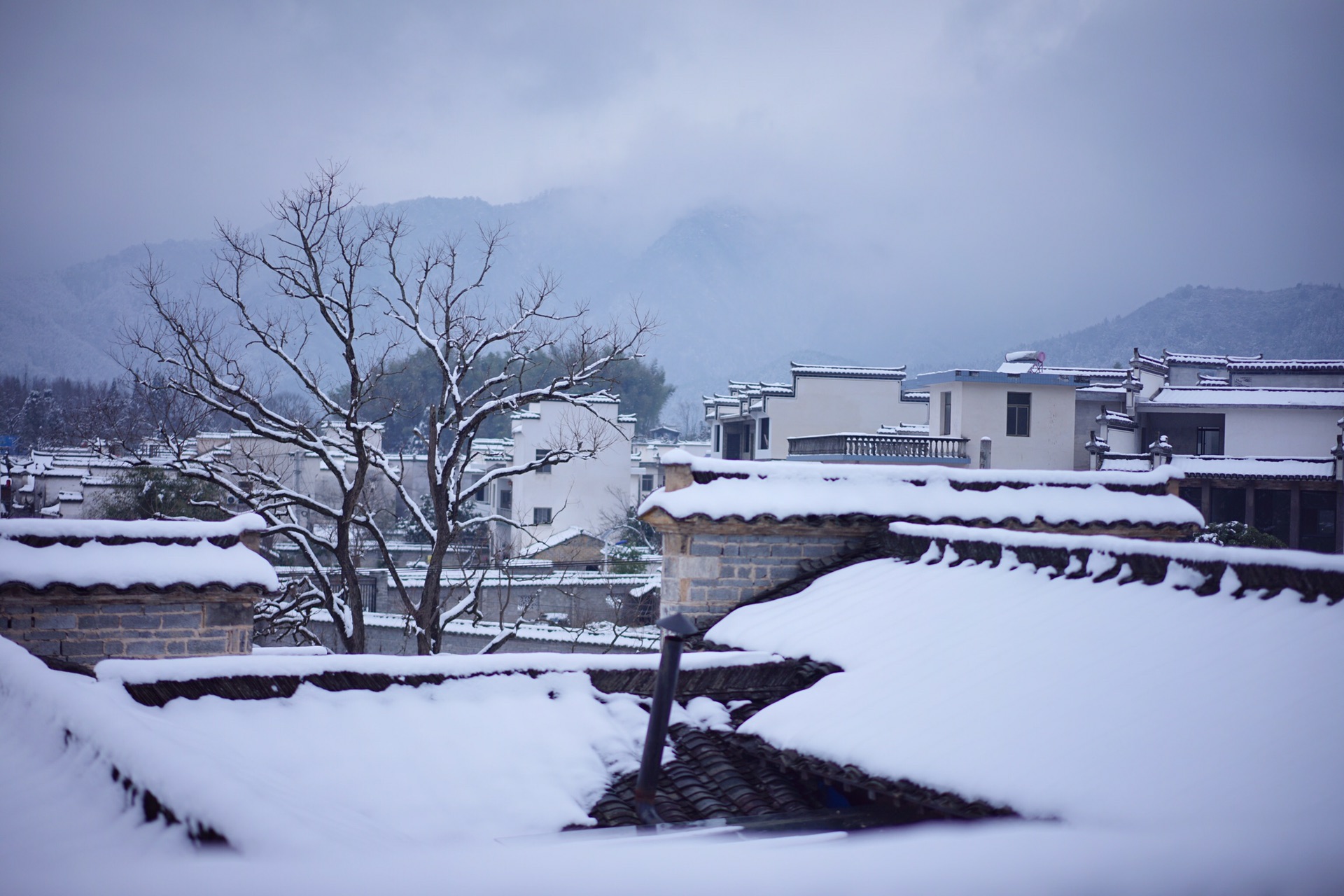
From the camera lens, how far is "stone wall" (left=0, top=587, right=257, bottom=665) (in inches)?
312

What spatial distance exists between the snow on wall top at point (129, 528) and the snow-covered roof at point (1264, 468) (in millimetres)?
23366

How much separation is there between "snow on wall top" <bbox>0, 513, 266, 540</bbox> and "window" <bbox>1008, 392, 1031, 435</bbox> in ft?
83.2

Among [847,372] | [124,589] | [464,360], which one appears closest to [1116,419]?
[847,372]

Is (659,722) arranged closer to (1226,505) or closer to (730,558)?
(730,558)

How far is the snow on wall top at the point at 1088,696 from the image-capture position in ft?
12.1

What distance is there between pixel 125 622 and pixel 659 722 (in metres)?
5.56

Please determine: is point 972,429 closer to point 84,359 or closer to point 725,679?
point 725,679

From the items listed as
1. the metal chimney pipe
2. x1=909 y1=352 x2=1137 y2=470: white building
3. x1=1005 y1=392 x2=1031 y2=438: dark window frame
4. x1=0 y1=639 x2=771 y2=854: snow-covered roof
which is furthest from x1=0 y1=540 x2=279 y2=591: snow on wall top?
x1=1005 y1=392 x2=1031 y2=438: dark window frame

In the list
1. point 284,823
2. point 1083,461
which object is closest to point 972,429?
point 1083,461

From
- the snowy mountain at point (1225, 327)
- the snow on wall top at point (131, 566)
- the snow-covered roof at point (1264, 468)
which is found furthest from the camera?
the snowy mountain at point (1225, 327)

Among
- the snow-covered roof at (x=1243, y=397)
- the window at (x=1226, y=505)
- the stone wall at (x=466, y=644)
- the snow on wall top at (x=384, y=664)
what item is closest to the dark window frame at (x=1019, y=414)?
the snow-covered roof at (x=1243, y=397)

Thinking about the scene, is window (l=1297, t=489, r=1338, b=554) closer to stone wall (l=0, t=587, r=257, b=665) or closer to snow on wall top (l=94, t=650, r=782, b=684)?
snow on wall top (l=94, t=650, r=782, b=684)

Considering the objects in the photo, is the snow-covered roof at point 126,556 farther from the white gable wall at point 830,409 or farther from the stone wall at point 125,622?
the white gable wall at point 830,409

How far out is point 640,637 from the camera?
19484 millimetres
